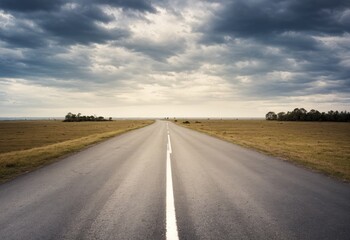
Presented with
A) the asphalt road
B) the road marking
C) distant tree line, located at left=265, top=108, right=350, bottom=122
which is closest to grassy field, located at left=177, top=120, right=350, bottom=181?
the asphalt road

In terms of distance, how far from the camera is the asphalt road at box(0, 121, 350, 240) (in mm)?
4555

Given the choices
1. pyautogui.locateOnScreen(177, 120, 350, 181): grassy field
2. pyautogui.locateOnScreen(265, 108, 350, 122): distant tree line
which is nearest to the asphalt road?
pyautogui.locateOnScreen(177, 120, 350, 181): grassy field

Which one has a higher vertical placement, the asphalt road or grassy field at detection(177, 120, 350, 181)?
the asphalt road

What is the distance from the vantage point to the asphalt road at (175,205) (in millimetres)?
4555

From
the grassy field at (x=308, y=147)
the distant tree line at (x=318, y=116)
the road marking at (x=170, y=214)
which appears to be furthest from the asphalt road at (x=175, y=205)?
the distant tree line at (x=318, y=116)

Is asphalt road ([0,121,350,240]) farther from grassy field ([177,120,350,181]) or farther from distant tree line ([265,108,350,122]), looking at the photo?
distant tree line ([265,108,350,122])

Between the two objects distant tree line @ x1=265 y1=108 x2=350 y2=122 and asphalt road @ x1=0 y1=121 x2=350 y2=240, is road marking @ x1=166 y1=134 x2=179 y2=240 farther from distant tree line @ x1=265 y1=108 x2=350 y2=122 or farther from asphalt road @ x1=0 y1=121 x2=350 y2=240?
distant tree line @ x1=265 y1=108 x2=350 y2=122

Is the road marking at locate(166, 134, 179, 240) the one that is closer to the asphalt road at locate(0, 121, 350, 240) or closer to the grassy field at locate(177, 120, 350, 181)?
the asphalt road at locate(0, 121, 350, 240)

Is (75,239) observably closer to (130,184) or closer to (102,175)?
(130,184)

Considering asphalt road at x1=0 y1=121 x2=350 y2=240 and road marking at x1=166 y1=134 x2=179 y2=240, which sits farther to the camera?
asphalt road at x1=0 y1=121 x2=350 y2=240

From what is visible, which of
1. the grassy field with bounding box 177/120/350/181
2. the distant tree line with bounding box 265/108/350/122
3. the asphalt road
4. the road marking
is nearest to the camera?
the road marking

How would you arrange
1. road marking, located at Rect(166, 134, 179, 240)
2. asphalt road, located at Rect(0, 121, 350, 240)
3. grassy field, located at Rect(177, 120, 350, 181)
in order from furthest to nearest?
grassy field, located at Rect(177, 120, 350, 181) < asphalt road, located at Rect(0, 121, 350, 240) < road marking, located at Rect(166, 134, 179, 240)

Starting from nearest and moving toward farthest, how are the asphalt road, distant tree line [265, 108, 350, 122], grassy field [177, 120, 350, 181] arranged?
the asphalt road → grassy field [177, 120, 350, 181] → distant tree line [265, 108, 350, 122]

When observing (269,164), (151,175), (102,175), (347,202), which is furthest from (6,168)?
(347,202)
